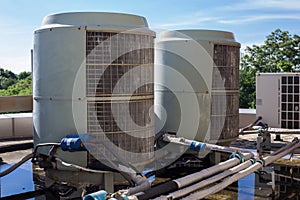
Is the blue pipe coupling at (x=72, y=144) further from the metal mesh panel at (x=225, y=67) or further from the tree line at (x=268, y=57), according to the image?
the tree line at (x=268, y=57)

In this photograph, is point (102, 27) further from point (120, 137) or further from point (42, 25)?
point (120, 137)

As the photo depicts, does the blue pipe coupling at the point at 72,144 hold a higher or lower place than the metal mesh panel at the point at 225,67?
lower

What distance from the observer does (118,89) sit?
4.79m

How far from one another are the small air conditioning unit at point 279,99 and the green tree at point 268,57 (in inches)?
450

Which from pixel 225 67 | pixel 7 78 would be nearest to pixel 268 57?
pixel 225 67

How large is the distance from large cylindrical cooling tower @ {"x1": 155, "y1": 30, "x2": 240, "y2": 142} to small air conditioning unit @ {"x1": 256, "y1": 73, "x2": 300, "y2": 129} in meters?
5.19

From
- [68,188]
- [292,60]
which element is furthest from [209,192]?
[292,60]

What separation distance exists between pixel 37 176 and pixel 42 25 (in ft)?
10.6

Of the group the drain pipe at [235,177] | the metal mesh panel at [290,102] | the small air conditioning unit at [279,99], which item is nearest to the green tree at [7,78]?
the small air conditioning unit at [279,99]

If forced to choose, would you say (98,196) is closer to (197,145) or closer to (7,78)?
(197,145)

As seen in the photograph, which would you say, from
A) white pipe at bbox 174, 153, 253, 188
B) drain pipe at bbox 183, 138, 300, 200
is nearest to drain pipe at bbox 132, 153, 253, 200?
white pipe at bbox 174, 153, 253, 188

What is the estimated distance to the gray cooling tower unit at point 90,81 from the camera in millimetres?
4645

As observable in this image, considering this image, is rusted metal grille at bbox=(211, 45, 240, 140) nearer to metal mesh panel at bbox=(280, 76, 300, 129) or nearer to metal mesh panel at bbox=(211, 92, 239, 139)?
metal mesh panel at bbox=(211, 92, 239, 139)

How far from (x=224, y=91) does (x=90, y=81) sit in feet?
10.4
